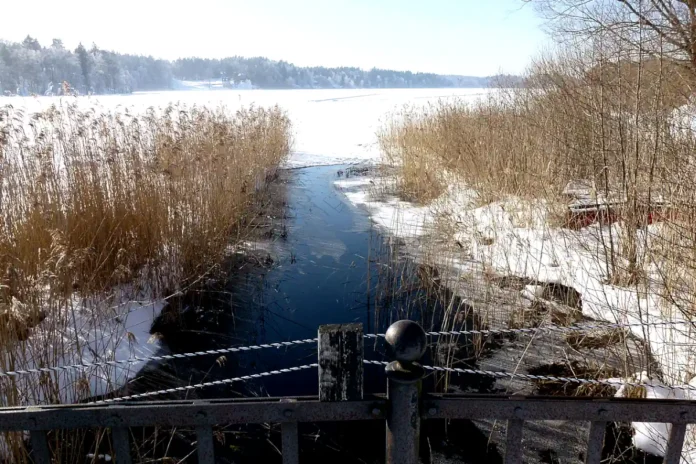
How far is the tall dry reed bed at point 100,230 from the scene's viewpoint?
2891 mm

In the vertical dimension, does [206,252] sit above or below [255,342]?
above

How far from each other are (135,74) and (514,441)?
250ft

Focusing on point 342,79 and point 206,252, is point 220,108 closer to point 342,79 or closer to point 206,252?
point 206,252

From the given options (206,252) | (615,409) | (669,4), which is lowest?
(206,252)

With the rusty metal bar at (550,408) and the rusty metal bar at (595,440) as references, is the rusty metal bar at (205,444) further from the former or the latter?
the rusty metal bar at (595,440)

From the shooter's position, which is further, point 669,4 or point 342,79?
point 342,79

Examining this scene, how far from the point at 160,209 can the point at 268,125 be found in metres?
6.85

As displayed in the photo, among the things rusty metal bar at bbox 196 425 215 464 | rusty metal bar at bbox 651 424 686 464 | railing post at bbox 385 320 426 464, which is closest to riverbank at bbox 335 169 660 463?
rusty metal bar at bbox 651 424 686 464

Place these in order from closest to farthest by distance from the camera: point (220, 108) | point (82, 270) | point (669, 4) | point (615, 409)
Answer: point (615, 409) < point (82, 270) < point (669, 4) < point (220, 108)

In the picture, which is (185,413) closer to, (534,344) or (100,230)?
(534,344)

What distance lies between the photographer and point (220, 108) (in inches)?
444

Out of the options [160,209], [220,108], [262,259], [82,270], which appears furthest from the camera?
[220,108]

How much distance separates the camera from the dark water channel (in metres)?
3.02

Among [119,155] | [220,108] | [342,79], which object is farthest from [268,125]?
[342,79]
